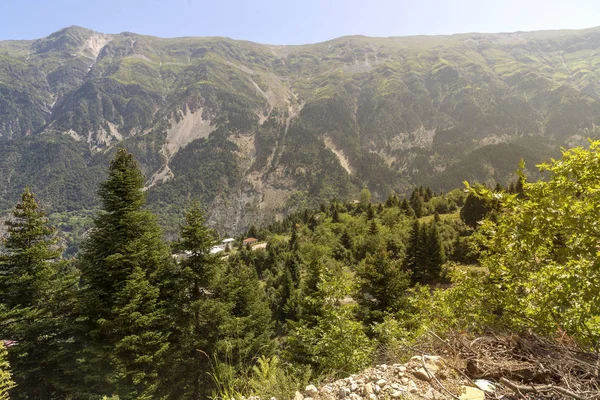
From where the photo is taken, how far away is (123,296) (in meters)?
13.1

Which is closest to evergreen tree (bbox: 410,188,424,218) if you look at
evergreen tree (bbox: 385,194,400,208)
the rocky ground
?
evergreen tree (bbox: 385,194,400,208)

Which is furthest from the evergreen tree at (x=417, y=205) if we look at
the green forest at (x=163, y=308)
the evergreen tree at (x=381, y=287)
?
the green forest at (x=163, y=308)

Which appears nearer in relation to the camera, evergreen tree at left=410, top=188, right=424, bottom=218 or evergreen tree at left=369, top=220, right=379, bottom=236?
evergreen tree at left=369, top=220, right=379, bottom=236

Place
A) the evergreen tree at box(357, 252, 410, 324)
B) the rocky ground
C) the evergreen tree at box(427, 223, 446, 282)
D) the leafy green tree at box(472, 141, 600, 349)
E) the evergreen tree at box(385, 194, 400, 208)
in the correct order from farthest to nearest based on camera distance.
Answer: the evergreen tree at box(385, 194, 400, 208)
the evergreen tree at box(427, 223, 446, 282)
the evergreen tree at box(357, 252, 410, 324)
the rocky ground
the leafy green tree at box(472, 141, 600, 349)

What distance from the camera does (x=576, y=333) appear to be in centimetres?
468

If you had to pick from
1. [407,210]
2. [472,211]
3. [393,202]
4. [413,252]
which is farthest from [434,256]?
[393,202]

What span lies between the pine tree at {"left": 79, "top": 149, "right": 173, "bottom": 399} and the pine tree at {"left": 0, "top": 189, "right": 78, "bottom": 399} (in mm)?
1127

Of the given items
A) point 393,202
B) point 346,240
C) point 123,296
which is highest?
point 123,296

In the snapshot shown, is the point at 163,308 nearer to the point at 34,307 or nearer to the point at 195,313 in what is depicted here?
the point at 195,313

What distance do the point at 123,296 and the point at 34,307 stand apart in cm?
445

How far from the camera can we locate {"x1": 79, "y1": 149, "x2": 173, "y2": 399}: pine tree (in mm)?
12602

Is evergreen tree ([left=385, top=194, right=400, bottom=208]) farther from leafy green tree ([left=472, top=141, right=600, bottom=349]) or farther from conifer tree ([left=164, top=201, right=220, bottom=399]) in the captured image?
leafy green tree ([left=472, top=141, right=600, bottom=349])

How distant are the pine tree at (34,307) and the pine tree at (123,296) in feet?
3.70

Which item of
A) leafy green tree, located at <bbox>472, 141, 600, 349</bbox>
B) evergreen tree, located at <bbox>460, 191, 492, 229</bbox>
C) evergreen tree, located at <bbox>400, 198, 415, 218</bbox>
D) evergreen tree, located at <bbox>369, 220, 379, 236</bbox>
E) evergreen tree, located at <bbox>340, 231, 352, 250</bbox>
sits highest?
leafy green tree, located at <bbox>472, 141, 600, 349</bbox>
